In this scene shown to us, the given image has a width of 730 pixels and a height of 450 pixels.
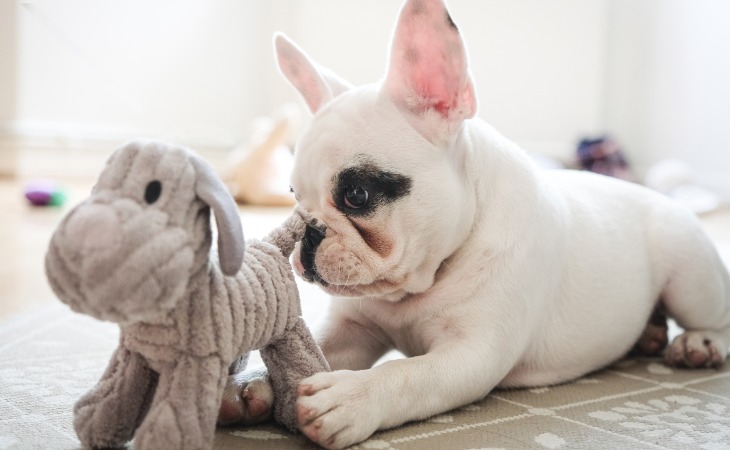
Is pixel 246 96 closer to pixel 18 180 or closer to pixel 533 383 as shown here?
pixel 18 180

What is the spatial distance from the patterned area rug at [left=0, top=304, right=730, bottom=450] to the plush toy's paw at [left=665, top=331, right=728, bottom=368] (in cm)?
3

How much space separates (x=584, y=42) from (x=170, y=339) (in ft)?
16.5

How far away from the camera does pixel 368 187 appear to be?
1275 mm

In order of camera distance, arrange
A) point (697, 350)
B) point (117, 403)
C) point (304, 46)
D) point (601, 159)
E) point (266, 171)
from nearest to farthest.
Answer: point (117, 403) → point (697, 350) → point (266, 171) → point (601, 159) → point (304, 46)

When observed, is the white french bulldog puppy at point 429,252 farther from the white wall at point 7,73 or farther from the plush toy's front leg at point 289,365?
the white wall at point 7,73

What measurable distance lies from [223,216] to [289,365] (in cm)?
33

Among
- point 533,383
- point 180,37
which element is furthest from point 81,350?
point 180,37

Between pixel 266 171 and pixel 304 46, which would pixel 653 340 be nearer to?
pixel 266 171

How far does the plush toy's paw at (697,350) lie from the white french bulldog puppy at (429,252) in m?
0.20

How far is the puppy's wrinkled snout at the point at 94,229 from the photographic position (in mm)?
872

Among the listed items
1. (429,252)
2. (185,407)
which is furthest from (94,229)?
(429,252)

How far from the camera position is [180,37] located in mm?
5719

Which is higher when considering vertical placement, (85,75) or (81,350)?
(85,75)

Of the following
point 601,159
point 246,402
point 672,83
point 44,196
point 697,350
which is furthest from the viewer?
point 672,83
